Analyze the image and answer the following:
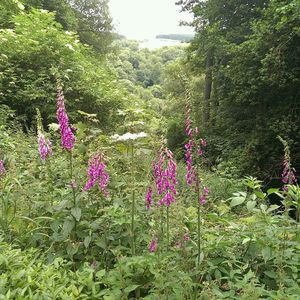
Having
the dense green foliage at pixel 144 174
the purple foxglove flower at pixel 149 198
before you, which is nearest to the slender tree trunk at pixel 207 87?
the dense green foliage at pixel 144 174

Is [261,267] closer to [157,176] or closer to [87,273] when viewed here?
[157,176]

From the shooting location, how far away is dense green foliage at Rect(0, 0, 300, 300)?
257 cm

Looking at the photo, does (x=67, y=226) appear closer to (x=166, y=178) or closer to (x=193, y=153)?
(x=166, y=178)

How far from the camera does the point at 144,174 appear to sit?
423cm

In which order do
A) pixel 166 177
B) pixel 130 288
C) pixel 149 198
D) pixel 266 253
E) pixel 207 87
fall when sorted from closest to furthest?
1. pixel 130 288
2. pixel 266 253
3. pixel 166 177
4. pixel 149 198
5. pixel 207 87

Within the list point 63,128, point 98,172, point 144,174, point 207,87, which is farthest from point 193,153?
point 207,87

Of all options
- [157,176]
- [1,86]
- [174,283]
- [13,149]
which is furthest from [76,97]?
[174,283]

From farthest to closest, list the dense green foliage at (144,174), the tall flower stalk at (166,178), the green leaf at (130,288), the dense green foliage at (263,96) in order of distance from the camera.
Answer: the dense green foliage at (263,96) < the tall flower stalk at (166,178) < the dense green foliage at (144,174) < the green leaf at (130,288)

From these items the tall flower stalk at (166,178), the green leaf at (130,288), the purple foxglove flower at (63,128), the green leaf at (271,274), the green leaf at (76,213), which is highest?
the purple foxglove flower at (63,128)

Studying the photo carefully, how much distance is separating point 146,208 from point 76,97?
7.52 metres

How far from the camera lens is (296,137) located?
10.2 meters

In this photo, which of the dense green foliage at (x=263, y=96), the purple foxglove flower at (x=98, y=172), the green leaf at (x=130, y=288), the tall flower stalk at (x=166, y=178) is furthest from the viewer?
the dense green foliage at (x=263, y=96)

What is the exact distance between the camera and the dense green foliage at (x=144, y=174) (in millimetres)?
2566

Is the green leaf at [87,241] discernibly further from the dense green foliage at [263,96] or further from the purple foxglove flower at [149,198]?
the dense green foliage at [263,96]
